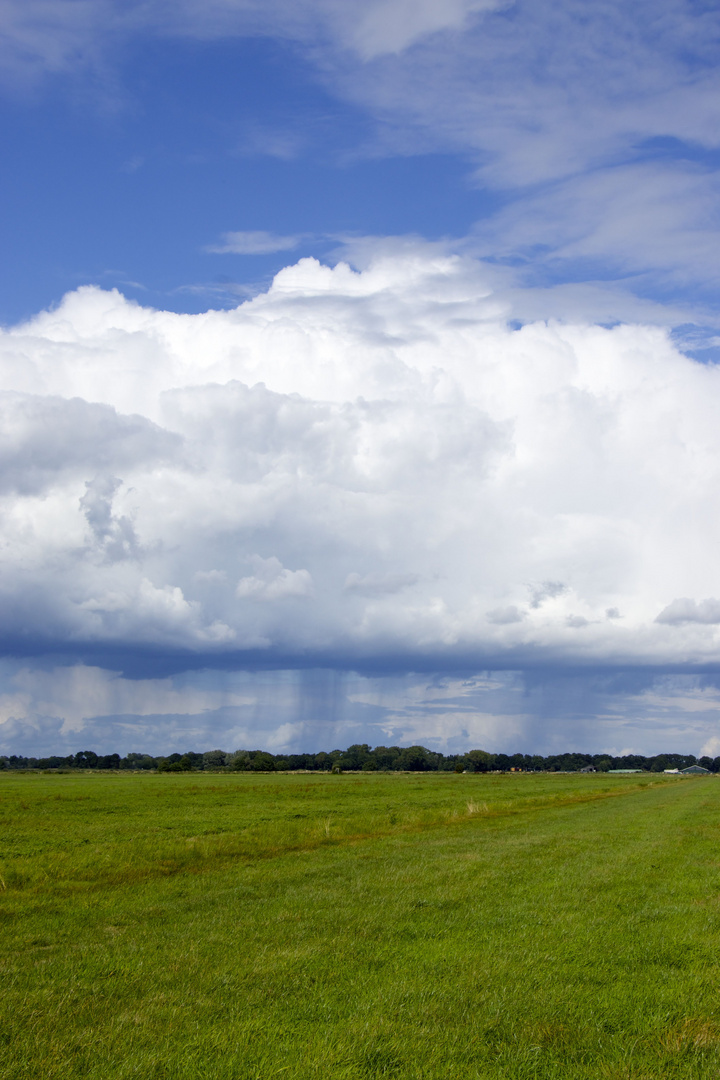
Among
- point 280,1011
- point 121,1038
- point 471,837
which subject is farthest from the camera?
point 471,837

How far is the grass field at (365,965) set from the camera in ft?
27.0

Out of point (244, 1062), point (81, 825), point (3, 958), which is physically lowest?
point (81, 825)

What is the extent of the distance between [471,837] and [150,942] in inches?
818

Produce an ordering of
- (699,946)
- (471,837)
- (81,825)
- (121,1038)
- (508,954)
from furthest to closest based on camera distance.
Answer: (81,825) → (471,837) → (699,946) → (508,954) → (121,1038)

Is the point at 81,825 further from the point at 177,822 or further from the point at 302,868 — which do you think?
the point at 302,868

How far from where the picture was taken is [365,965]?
11.5 m

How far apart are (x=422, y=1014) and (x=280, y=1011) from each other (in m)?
1.82

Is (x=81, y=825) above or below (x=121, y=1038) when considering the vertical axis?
below

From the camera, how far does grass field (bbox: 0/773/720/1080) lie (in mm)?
8219

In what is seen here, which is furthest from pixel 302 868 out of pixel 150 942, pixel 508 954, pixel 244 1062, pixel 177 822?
pixel 177 822

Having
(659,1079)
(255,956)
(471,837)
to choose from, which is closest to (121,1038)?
(255,956)

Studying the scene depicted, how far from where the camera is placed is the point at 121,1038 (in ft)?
28.6

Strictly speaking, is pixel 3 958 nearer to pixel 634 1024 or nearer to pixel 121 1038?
pixel 121 1038

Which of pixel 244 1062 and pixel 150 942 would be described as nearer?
pixel 244 1062
